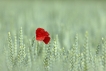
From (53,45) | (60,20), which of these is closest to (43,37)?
(53,45)

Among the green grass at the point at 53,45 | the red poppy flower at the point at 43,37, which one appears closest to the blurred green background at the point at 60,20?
the green grass at the point at 53,45

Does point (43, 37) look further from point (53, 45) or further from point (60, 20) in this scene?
point (60, 20)

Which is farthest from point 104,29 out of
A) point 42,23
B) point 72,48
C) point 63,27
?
point 72,48

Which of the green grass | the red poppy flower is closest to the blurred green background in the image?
the green grass

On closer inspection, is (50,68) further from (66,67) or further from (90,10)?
(90,10)

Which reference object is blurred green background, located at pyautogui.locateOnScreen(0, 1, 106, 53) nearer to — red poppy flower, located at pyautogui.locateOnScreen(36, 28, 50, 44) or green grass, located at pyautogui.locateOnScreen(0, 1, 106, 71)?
green grass, located at pyautogui.locateOnScreen(0, 1, 106, 71)

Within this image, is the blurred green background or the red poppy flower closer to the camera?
the red poppy flower
